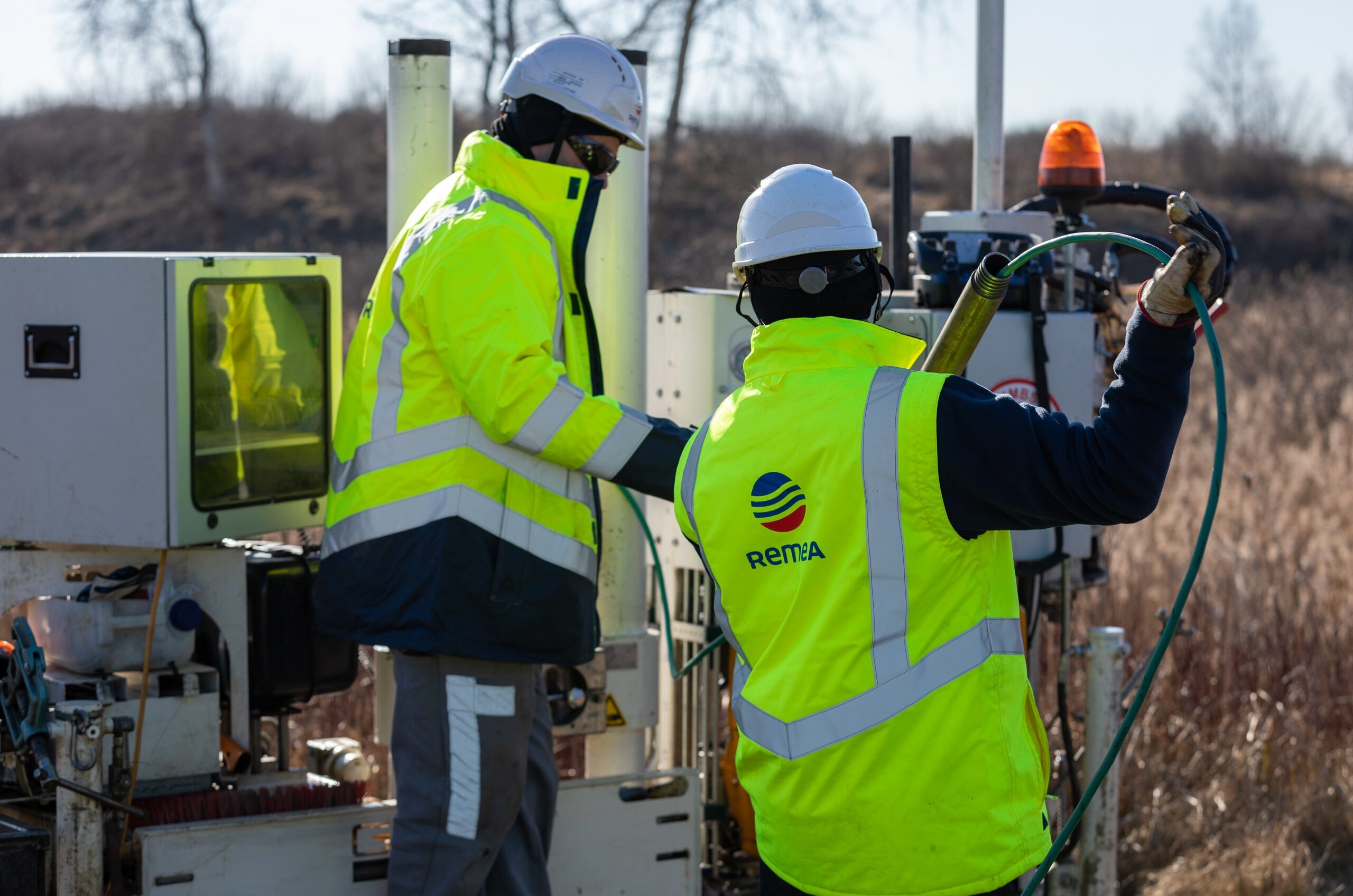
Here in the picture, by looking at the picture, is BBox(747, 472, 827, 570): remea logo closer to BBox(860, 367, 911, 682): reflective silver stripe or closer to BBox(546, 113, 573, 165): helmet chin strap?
BBox(860, 367, 911, 682): reflective silver stripe

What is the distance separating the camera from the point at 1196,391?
11.6m

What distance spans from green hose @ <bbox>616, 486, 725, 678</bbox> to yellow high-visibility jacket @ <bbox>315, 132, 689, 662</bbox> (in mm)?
592

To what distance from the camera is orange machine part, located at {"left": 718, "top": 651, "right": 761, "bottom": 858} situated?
378 cm

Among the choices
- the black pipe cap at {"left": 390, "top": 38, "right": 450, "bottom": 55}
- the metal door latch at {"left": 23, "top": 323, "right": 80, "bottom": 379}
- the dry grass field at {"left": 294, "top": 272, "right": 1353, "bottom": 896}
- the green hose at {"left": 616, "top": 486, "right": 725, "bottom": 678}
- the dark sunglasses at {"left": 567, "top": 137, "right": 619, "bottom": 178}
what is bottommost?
the dry grass field at {"left": 294, "top": 272, "right": 1353, "bottom": 896}

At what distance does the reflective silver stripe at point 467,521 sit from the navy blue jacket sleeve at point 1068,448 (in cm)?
118

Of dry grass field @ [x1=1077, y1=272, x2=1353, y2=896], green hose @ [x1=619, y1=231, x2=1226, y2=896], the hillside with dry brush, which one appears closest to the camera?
green hose @ [x1=619, y1=231, x2=1226, y2=896]

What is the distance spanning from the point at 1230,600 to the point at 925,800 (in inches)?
154

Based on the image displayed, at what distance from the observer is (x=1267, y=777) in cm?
475

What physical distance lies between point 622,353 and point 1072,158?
1284 millimetres

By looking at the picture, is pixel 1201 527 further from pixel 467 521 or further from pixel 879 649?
pixel 467 521

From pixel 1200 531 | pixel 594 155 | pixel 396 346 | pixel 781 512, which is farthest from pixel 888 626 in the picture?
pixel 594 155

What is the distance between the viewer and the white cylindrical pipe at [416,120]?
367 centimetres

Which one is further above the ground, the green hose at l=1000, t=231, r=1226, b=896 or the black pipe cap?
the black pipe cap

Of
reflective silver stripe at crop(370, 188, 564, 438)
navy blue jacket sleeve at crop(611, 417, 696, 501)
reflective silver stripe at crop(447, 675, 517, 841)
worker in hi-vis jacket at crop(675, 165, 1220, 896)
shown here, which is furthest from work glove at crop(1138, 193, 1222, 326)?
reflective silver stripe at crop(447, 675, 517, 841)
